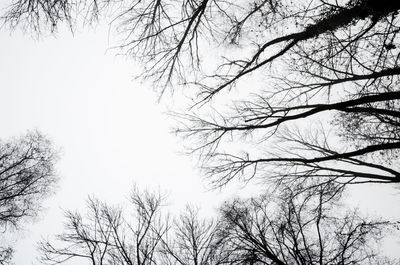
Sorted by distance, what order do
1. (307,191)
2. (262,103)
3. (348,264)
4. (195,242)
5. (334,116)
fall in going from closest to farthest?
(262,103)
(307,191)
(334,116)
(348,264)
(195,242)

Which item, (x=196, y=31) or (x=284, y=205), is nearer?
(x=196, y=31)

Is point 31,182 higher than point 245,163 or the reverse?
higher

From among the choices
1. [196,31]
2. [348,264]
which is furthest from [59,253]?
[348,264]

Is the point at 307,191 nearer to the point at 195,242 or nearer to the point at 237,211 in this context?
the point at 237,211

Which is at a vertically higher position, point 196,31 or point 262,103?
point 196,31

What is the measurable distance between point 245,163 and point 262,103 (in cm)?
144

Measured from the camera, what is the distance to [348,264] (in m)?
8.34

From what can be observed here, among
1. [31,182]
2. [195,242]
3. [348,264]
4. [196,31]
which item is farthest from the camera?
[31,182]

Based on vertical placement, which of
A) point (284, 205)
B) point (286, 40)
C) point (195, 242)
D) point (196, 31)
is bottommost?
point (195, 242)

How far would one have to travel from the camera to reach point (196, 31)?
467cm

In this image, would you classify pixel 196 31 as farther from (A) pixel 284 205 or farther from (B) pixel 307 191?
(A) pixel 284 205

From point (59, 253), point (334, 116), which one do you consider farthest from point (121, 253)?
point (334, 116)

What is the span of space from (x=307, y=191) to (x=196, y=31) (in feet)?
15.9

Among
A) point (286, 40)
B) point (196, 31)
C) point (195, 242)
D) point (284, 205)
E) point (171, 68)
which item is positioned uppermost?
point (286, 40)
